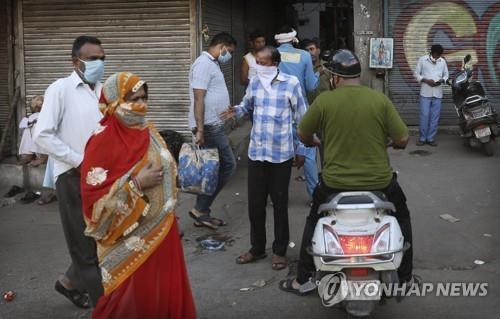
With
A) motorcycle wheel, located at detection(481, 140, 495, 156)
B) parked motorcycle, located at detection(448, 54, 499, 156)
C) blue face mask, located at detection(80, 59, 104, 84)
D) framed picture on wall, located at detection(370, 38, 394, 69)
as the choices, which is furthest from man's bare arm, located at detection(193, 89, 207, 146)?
framed picture on wall, located at detection(370, 38, 394, 69)

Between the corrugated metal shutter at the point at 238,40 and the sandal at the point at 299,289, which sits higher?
the corrugated metal shutter at the point at 238,40

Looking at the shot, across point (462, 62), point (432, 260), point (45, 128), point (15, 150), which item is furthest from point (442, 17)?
point (45, 128)

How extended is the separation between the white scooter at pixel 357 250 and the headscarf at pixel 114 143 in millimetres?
1303

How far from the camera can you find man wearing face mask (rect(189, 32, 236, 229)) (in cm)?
632

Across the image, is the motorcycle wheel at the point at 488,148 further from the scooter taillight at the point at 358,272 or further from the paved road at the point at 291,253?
the scooter taillight at the point at 358,272

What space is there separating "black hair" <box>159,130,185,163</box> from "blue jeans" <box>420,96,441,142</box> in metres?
3.83

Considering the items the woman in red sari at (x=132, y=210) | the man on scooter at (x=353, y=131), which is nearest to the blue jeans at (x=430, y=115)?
the man on scooter at (x=353, y=131)

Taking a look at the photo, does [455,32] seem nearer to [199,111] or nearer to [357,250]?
[199,111]

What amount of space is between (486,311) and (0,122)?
762 cm

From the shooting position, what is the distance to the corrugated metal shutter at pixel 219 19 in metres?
9.16

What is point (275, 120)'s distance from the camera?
530 cm

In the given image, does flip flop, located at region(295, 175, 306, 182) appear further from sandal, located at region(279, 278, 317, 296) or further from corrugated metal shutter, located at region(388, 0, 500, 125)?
corrugated metal shutter, located at region(388, 0, 500, 125)

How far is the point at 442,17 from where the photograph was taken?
10.8 meters

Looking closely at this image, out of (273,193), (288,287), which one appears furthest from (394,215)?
(273,193)
